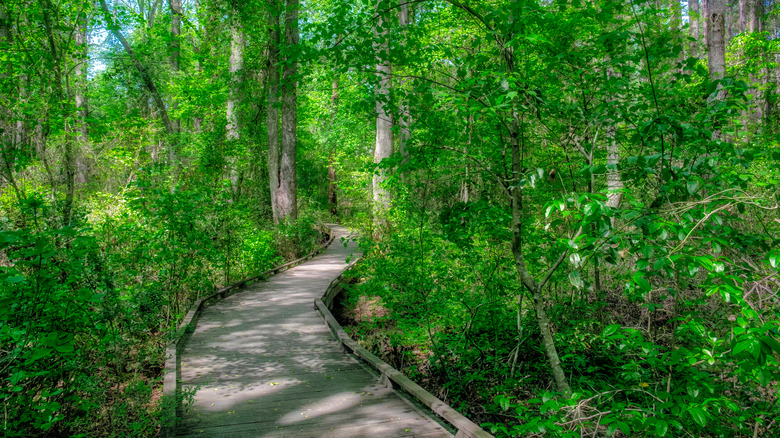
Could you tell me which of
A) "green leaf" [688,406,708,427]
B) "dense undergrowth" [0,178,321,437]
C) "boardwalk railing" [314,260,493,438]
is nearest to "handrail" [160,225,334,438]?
"dense undergrowth" [0,178,321,437]

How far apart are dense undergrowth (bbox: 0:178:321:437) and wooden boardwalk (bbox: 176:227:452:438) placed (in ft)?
1.77

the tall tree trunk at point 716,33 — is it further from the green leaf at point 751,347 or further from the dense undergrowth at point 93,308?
the dense undergrowth at point 93,308

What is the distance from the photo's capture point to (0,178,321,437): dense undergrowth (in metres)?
3.38

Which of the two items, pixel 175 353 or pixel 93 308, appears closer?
pixel 93 308

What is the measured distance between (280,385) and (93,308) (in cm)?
242

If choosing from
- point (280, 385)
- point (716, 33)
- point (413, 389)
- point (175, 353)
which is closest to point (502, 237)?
point (413, 389)

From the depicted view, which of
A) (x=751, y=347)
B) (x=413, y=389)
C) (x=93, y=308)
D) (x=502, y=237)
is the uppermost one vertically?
(x=502, y=237)

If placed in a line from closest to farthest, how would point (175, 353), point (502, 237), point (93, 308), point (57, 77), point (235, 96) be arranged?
1. point (93, 308)
2. point (502, 237)
3. point (175, 353)
4. point (57, 77)
5. point (235, 96)

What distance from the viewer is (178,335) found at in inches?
287

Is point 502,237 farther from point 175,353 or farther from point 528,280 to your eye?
point 175,353

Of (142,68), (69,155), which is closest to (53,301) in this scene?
(69,155)

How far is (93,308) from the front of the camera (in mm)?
5469

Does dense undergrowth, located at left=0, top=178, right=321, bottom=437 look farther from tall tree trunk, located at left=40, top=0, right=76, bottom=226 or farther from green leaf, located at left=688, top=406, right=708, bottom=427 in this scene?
green leaf, located at left=688, top=406, right=708, bottom=427

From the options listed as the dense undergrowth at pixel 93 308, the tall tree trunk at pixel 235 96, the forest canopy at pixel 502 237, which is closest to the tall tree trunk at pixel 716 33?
the forest canopy at pixel 502 237
